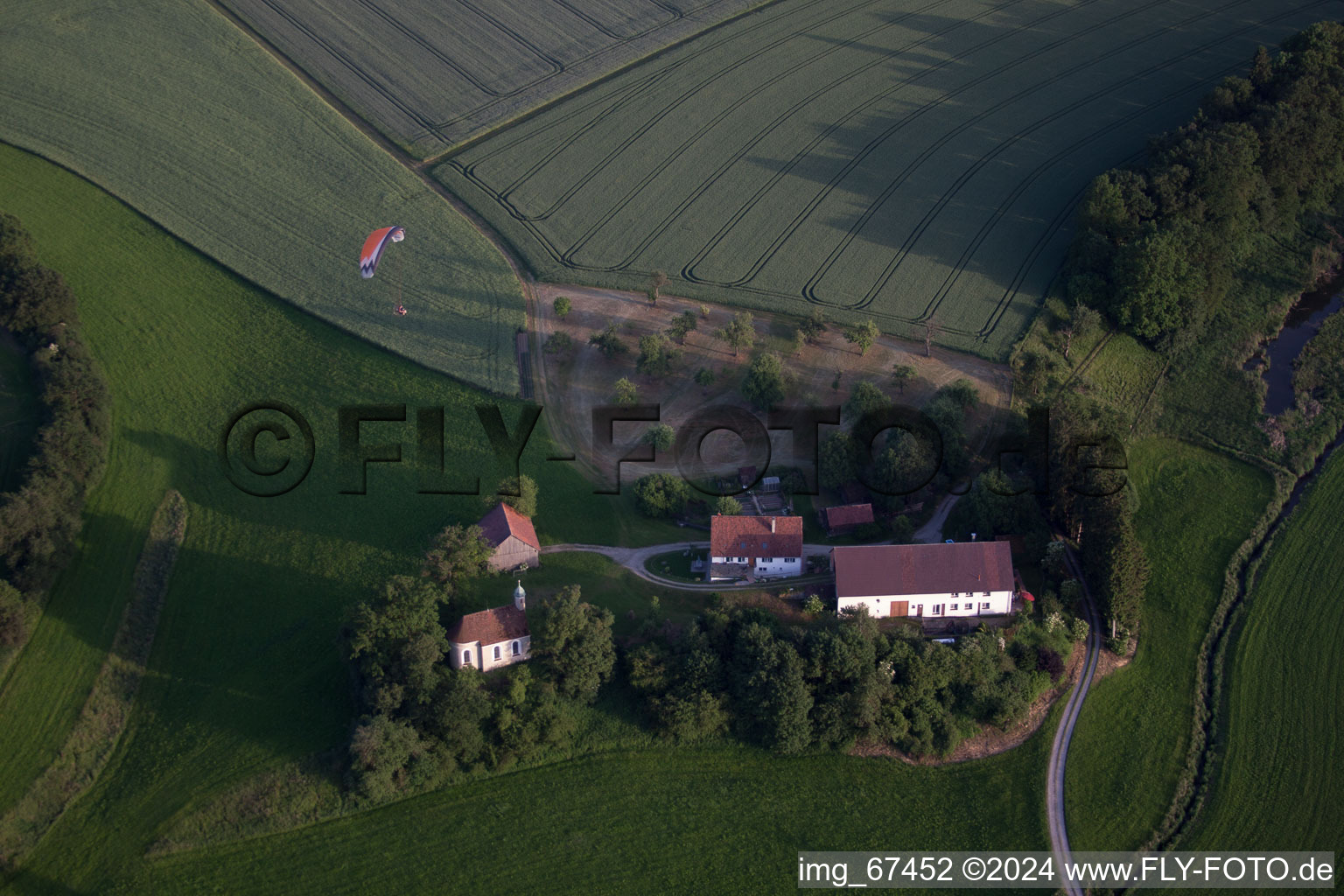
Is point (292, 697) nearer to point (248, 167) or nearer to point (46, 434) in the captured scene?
point (46, 434)

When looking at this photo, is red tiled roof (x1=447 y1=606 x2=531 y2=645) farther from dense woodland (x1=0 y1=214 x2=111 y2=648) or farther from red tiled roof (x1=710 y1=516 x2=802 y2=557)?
dense woodland (x1=0 y1=214 x2=111 y2=648)

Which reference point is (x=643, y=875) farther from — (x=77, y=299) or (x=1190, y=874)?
(x=77, y=299)

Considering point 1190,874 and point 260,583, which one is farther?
point 260,583

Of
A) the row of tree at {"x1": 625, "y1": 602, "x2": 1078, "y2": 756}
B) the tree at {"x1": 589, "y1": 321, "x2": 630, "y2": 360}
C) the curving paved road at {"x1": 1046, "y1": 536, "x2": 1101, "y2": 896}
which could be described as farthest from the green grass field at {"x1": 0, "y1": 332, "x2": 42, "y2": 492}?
the curving paved road at {"x1": 1046, "y1": 536, "x2": 1101, "y2": 896}

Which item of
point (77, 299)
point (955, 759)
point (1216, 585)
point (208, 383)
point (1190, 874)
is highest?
point (77, 299)

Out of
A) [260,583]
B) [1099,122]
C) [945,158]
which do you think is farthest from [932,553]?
[1099,122]

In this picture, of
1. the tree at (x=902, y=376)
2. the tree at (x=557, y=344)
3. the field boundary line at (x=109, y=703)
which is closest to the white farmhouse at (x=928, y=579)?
the tree at (x=902, y=376)
